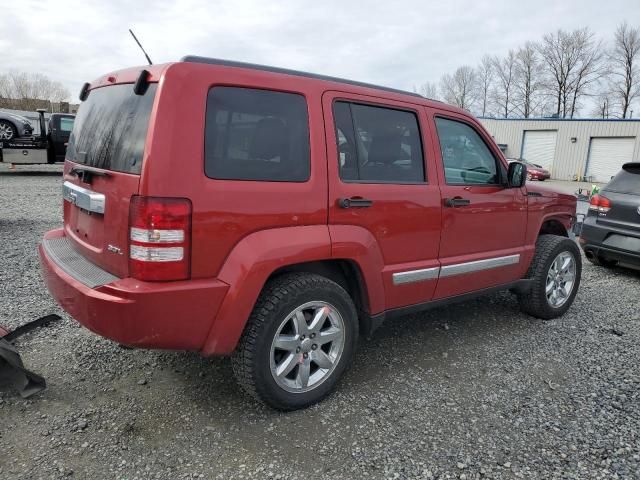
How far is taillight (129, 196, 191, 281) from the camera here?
2268mm

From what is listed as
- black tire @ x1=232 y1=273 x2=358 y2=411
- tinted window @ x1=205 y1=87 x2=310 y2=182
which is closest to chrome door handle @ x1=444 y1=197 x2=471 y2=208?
black tire @ x1=232 y1=273 x2=358 y2=411

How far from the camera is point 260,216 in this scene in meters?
2.53

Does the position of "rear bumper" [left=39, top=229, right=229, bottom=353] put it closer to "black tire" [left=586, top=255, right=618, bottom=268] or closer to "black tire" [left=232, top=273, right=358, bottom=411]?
"black tire" [left=232, top=273, right=358, bottom=411]

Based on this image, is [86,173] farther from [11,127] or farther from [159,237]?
[11,127]

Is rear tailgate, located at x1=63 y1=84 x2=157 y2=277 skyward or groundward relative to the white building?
groundward

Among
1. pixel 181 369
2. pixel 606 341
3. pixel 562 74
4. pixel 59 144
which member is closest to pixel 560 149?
pixel 562 74

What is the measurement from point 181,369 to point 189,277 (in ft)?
3.93

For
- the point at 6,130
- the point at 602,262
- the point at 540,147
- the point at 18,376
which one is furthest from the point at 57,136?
the point at 540,147

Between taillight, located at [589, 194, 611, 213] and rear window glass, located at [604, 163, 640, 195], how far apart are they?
0.50ft

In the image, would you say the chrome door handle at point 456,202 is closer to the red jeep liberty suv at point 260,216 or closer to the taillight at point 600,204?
the red jeep liberty suv at point 260,216

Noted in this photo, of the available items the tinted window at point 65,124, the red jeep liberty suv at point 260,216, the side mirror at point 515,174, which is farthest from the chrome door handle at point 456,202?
the tinted window at point 65,124

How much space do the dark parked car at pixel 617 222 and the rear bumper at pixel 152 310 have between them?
5432mm

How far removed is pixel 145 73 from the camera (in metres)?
2.46

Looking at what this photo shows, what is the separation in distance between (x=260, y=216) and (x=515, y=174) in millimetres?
2364
